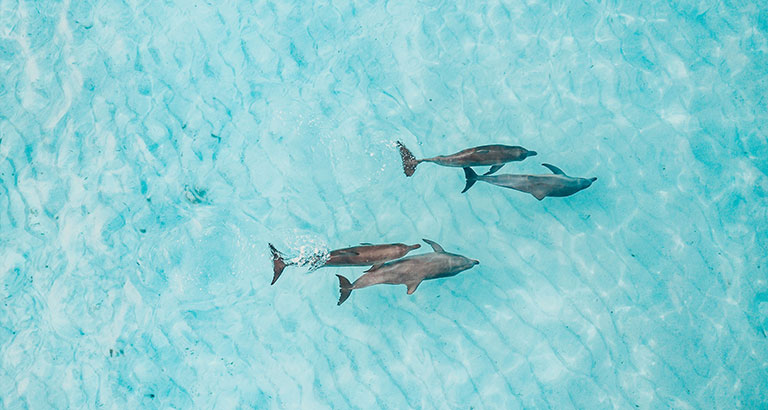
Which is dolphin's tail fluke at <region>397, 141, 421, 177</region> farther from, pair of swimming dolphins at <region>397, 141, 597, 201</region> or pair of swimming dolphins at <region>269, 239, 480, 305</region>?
pair of swimming dolphins at <region>269, 239, 480, 305</region>

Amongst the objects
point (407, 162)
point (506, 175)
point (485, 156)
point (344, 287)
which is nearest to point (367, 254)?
point (344, 287)

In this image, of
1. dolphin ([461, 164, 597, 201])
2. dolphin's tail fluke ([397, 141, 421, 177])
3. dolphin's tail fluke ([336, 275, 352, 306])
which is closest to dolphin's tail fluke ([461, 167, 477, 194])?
dolphin ([461, 164, 597, 201])

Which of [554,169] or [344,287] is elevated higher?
[554,169]

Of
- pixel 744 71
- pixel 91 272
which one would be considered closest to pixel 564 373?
pixel 744 71

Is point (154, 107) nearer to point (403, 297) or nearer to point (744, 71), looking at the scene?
point (403, 297)

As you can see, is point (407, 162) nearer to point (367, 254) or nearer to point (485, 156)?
point (485, 156)

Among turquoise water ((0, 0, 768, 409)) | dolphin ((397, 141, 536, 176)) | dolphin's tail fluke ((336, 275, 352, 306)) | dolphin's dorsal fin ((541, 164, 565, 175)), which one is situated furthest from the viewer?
turquoise water ((0, 0, 768, 409))
